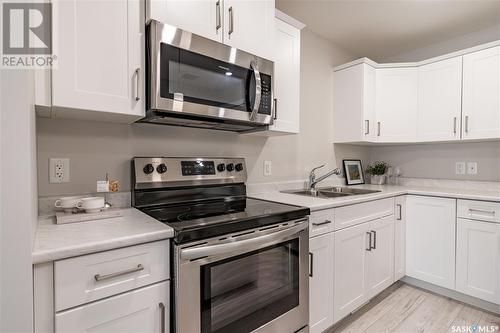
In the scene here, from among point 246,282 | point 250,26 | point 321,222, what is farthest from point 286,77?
point 246,282

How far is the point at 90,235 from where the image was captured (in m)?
0.96

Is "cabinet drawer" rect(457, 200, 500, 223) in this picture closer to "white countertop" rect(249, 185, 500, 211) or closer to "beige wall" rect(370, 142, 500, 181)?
"white countertop" rect(249, 185, 500, 211)

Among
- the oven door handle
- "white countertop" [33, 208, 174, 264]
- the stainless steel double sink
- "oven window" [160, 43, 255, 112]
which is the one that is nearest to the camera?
"white countertop" [33, 208, 174, 264]

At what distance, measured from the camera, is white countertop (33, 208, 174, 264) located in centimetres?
84

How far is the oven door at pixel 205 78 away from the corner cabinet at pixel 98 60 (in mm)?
73

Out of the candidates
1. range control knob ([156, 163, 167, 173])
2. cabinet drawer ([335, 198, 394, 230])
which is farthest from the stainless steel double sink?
range control knob ([156, 163, 167, 173])

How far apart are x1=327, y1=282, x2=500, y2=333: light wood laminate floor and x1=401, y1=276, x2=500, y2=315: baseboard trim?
1.4 inches

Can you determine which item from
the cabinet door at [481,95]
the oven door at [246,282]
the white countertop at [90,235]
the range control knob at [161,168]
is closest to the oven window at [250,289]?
the oven door at [246,282]

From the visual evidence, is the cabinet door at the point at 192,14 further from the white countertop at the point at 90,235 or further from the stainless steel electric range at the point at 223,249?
the white countertop at the point at 90,235

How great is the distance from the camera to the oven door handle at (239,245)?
3.43 feet

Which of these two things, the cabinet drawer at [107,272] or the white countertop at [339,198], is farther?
the white countertop at [339,198]

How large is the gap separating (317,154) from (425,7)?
1467mm

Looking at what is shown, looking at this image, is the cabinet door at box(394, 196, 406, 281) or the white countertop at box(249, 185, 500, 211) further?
the cabinet door at box(394, 196, 406, 281)

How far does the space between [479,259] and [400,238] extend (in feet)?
1.76
